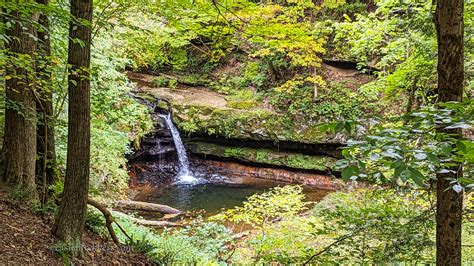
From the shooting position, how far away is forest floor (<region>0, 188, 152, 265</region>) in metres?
A: 3.28

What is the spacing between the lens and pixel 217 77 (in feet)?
56.2

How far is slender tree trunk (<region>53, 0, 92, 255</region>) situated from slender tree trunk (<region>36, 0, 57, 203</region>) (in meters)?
0.85

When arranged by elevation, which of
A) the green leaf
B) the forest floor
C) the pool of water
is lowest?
the pool of water

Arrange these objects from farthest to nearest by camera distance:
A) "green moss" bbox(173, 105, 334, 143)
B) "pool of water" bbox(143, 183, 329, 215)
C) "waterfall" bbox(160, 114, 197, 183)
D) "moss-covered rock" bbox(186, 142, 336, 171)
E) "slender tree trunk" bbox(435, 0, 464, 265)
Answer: "waterfall" bbox(160, 114, 197, 183), "green moss" bbox(173, 105, 334, 143), "moss-covered rock" bbox(186, 142, 336, 171), "pool of water" bbox(143, 183, 329, 215), "slender tree trunk" bbox(435, 0, 464, 265)

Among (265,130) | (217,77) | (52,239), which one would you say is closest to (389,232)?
(52,239)

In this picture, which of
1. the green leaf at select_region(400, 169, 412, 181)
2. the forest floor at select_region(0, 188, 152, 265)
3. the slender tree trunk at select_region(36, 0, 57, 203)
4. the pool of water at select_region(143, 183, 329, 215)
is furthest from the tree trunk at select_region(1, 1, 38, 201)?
the pool of water at select_region(143, 183, 329, 215)

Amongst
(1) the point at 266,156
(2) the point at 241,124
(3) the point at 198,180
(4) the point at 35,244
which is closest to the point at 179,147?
(3) the point at 198,180

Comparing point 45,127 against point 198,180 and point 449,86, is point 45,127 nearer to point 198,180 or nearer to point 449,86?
point 449,86

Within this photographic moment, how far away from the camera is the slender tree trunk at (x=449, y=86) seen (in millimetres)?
1981

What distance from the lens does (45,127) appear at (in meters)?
4.18

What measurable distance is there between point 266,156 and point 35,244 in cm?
996

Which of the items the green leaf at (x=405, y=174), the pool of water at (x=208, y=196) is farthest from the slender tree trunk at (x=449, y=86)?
the pool of water at (x=208, y=196)

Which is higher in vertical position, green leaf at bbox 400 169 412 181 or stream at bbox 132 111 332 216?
green leaf at bbox 400 169 412 181

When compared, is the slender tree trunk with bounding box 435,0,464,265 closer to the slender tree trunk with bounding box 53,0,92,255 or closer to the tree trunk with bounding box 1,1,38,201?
the slender tree trunk with bounding box 53,0,92,255
